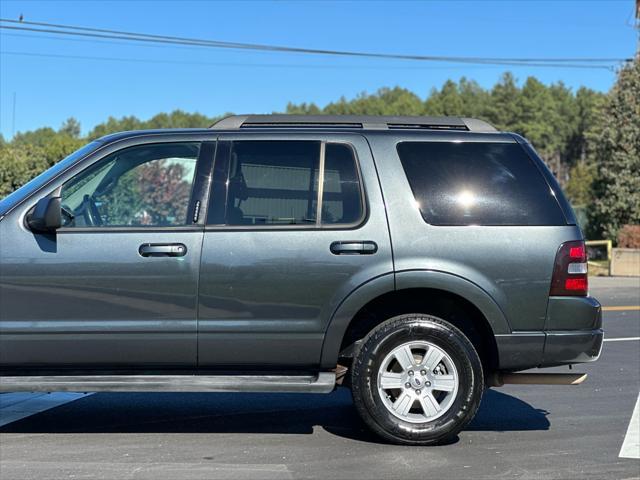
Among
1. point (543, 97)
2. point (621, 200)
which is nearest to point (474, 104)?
point (543, 97)

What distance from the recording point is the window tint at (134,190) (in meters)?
5.44

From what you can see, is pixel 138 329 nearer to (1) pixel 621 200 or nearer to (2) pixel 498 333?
(2) pixel 498 333

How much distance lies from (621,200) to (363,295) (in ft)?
80.9

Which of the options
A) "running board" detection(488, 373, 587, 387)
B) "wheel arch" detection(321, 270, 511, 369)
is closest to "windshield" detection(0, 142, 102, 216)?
"wheel arch" detection(321, 270, 511, 369)

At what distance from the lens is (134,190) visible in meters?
5.55

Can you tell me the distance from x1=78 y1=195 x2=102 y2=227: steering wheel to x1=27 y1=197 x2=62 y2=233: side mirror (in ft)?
0.66

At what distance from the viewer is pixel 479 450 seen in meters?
5.40

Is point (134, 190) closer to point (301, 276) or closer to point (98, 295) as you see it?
point (98, 295)

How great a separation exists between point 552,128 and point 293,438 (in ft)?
368

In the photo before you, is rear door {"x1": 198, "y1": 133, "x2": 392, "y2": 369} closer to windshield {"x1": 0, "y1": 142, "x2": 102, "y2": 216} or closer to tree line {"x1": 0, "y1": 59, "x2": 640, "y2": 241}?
windshield {"x1": 0, "y1": 142, "x2": 102, "y2": 216}

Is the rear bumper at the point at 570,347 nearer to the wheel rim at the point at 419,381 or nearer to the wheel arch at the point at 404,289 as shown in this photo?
the wheel arch at the point at 404,289

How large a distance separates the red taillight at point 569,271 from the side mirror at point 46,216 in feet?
10.3

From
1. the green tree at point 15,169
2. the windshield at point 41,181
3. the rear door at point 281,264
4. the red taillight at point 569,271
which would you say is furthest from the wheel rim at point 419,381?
the green tree at point 15,169

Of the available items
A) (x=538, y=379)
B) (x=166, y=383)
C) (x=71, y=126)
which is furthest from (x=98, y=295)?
(x=71, y=126)
